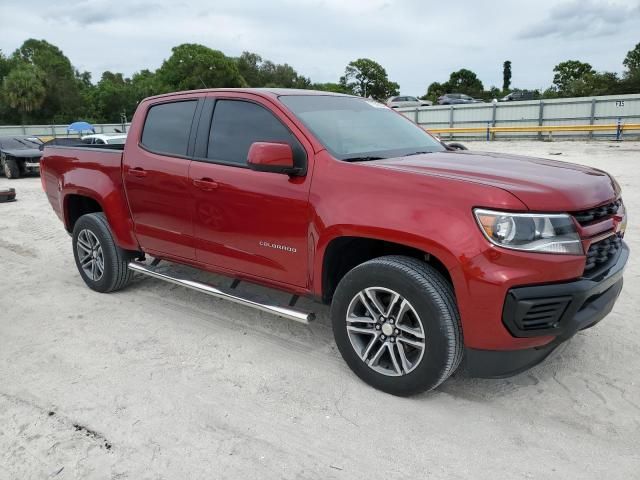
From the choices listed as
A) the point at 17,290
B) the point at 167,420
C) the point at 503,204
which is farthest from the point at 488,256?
the point at 17,290

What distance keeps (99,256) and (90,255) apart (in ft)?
0.48

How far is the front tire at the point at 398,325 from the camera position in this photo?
2807 millimetres

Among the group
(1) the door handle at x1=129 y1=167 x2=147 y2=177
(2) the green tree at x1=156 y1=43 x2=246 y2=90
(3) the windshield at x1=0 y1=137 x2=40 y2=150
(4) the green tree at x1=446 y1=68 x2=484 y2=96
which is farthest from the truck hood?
(4) the green tree at x1=446 y1=68 x2=484 y2=96

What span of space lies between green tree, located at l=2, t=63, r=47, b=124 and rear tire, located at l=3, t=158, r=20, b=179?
45492 mm

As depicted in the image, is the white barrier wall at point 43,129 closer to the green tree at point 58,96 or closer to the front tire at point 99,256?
the green tree at point 58,96

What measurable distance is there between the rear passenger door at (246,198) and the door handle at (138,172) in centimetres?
60

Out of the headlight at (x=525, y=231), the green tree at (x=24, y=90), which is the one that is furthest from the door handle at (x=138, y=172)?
the green tree at (x=24, y=90)

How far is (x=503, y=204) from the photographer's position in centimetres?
259

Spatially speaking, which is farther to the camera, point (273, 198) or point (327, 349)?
point (327, 349)

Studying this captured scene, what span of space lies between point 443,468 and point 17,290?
4617 millimetres

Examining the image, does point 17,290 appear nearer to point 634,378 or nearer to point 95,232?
point 95,232

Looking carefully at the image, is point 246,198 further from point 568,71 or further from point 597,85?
point 568,71

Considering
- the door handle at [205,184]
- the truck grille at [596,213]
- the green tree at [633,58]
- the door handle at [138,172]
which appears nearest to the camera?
the truck grille at [596,213]

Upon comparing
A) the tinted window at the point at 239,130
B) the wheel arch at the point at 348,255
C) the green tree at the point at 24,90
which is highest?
the green tree at the point at 24,90
